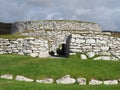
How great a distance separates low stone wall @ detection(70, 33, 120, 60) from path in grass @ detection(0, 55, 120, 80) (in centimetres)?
285

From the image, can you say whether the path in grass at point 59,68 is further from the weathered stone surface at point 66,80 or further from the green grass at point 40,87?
the green grass at point 40,87

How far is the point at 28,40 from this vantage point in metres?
26.8

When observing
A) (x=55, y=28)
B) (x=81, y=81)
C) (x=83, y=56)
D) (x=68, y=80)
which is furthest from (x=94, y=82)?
Result: (x=55, y=28)

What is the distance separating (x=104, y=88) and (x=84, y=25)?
74.6 ft

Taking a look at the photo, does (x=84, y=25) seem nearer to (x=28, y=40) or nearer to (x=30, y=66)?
(x=28, y=40)

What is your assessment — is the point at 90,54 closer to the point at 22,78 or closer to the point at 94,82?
the point at 94,82

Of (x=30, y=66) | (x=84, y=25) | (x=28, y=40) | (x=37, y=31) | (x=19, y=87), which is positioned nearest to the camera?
(x=19, y=87)

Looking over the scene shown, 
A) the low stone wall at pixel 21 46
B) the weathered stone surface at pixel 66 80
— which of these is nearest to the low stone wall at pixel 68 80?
the weathered stone surface at pixel 66 80

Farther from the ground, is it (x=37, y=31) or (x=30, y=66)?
(x=37, y=31)

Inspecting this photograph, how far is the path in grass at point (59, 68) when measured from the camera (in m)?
20.0

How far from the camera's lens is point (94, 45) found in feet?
82.9

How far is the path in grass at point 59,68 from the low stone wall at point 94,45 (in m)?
2.85

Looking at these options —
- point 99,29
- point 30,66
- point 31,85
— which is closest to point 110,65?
point 30,66

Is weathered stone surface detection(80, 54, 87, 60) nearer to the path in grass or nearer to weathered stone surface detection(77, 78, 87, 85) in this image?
the path in grass
